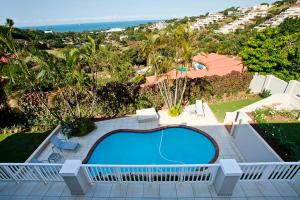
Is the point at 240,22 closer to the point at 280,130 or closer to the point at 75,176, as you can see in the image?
the point at 280,130

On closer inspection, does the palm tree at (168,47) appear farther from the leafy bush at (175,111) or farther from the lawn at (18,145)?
the lawn at (18,145)

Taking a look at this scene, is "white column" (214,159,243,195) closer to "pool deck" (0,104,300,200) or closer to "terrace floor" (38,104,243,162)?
"pool deck" (0,104,300,200)

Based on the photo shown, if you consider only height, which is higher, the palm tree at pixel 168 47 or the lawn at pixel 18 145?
the palm tree at pixel 168 47

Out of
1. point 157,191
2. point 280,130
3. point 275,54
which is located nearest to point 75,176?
point 157,191

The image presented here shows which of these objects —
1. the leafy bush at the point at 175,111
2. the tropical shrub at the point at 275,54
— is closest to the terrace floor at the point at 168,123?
the leafy bush at the point at 175,111

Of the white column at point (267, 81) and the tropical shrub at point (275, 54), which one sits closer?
the white column at point (267, 81)

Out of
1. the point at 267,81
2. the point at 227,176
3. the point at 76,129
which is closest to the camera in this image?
the point at 227,176

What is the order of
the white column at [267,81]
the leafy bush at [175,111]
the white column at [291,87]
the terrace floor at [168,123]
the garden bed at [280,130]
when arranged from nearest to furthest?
the garden bed at [280,130], the terrace floor at [168,123], the leafy bush at [175,111], the white column at [291,87], the white column at [267,81]
